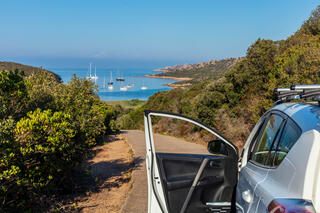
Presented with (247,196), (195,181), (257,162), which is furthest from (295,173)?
(195,181)

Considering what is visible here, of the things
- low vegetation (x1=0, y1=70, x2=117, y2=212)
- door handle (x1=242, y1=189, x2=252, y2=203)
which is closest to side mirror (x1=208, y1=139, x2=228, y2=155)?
door handle (x1=242, y1=189, x2=252, y2=203)

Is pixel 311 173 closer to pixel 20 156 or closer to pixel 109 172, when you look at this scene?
pixel 20 156

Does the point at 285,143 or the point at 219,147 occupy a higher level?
the point at 285,143

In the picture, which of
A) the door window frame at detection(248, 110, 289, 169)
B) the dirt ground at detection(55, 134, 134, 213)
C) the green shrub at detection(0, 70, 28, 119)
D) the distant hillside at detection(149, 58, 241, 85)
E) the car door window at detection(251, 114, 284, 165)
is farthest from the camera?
the distant hillside at detection(149, 58, 241, 85)

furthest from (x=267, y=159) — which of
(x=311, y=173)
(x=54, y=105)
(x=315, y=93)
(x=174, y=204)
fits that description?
(x=54, y=105)

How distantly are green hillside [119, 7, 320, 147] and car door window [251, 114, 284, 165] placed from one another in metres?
10.5

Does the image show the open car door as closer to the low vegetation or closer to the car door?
the car door

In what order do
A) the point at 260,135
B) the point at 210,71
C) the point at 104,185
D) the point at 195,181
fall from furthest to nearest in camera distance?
the point at 210,71 → the point at 104,185 → the point at 195,181 → the point at 260,135

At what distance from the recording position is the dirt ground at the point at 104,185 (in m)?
6.14

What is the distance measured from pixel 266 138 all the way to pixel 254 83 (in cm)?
1799

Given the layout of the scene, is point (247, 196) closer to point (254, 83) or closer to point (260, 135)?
point (260, 135)

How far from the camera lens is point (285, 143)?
7.02 feet

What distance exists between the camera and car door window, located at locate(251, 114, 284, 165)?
252 centimetres

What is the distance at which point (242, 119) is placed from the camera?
16.2 m
